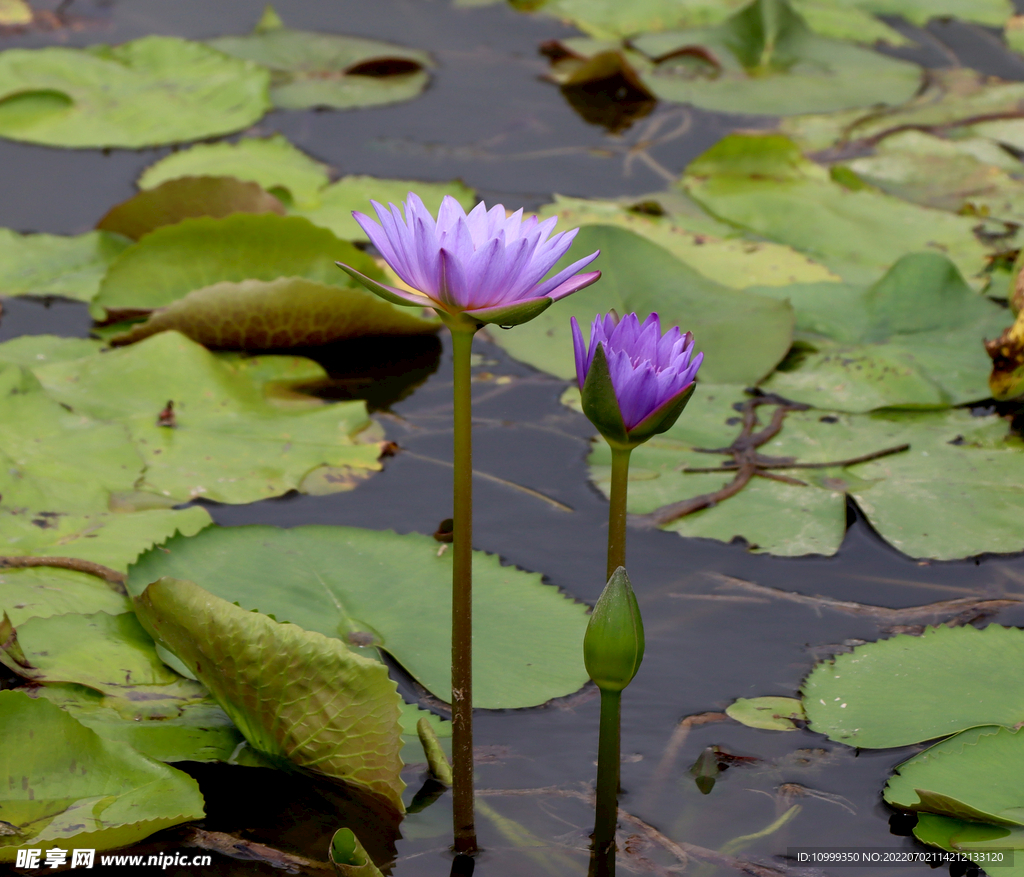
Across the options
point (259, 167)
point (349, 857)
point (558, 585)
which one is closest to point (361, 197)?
point (259, 167)

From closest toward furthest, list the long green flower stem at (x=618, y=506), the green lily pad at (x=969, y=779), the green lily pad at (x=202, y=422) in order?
the long green flower stem at (x=618, y=506)
the green lily pad at (x=969, y=779)
the green lily pad at (x=202, y=422)

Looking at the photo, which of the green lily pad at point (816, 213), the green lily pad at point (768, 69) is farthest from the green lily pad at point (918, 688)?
the green lily pad at point (768, 69)

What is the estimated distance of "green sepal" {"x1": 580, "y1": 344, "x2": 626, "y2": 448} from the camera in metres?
1.02

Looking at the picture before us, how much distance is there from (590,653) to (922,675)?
665 mm

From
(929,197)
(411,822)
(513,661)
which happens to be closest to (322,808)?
(411,822)

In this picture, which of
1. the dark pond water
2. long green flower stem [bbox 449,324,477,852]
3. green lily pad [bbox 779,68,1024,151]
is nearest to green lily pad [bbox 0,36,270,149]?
the dark pond water

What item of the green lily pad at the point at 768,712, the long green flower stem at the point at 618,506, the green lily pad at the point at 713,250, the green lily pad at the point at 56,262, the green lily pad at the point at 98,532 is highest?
the green lily pad at the point at 713,250

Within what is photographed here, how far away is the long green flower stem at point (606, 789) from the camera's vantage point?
43.2 inches

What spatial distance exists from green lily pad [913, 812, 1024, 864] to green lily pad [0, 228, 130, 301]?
2.09m

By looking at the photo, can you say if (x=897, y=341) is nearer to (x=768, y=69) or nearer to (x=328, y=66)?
(x=768, y=69)

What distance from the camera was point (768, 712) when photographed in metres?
1.46

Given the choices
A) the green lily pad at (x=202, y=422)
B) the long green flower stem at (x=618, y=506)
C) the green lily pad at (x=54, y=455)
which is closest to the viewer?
the long green flower stem at (x=618, y=506)

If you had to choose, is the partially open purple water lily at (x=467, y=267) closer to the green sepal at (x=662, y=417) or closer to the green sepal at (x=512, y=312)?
the green sepal at (x=512, y=312)

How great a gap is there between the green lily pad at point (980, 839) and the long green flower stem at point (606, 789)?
1.30 ft
